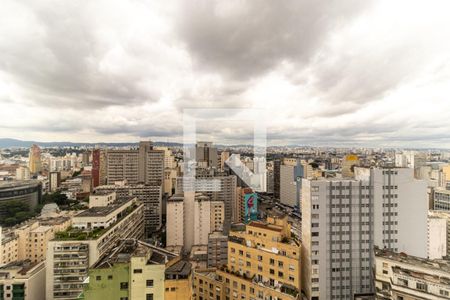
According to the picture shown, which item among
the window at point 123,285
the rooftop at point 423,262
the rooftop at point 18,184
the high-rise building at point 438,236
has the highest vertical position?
the rooftop at point 18,184

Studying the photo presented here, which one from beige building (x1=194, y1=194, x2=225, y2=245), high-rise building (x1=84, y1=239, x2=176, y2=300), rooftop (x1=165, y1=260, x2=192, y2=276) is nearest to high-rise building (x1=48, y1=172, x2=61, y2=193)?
beige building (x1=194, y1=194, x2=225, y2=245)

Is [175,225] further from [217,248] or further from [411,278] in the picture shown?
[411,278]

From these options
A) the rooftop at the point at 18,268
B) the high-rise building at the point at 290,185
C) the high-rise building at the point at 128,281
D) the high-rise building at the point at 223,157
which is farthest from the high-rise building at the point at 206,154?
the rooftop at the point at 18,268

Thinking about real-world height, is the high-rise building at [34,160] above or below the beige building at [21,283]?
above

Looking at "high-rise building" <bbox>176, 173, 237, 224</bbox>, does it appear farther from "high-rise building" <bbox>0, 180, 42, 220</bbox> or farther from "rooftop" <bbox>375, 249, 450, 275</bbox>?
"rooftop" <bbox>375, 249, 450, 275</bbox>

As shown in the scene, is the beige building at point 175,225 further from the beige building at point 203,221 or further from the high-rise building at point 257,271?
the high-rise building at point 257,271

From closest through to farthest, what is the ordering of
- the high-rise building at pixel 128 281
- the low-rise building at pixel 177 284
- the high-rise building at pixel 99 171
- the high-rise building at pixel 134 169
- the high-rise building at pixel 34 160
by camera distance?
the high-rise building at pixel 128 281, the low-rise building at pixel 177 284, the high-rise building at pixel 34 160, the high-rise building at pixel 99 171, the high-rise building at pixel 134 169
